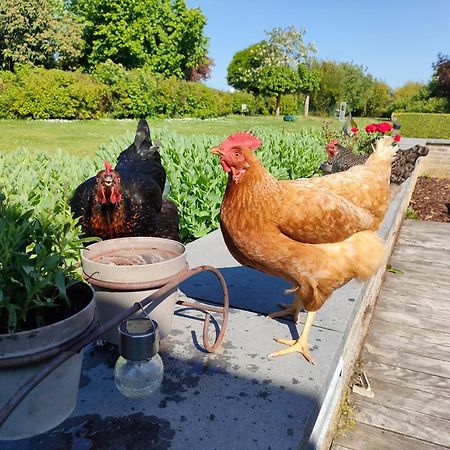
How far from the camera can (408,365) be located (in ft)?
10.1

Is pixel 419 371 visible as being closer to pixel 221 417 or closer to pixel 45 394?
pixel 221 417

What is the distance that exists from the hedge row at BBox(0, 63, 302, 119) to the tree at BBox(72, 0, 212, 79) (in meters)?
7.99

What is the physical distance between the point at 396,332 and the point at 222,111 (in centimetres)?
2694

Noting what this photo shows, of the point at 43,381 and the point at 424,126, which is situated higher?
the point at 424,126

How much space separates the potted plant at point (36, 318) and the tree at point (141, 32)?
33.1 metres

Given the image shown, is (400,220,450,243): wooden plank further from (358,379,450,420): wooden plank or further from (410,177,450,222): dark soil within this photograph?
(358,379,450,420): wooden plank

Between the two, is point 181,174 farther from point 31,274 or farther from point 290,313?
point 31,274

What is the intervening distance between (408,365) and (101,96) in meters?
20.2

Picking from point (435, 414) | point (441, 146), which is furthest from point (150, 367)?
point (441, 146)

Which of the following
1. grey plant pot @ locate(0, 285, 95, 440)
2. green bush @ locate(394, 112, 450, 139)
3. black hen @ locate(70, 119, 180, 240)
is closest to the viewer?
grey plant pot @ locate(0, 285, 95, 440)

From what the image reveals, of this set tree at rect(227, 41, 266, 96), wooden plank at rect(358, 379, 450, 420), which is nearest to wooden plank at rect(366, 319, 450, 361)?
wooden plank at rect(358, 379, 450, 420)

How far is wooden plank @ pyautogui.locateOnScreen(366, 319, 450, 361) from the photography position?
3270 mm

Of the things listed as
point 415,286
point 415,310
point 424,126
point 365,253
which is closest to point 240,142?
point 365,253

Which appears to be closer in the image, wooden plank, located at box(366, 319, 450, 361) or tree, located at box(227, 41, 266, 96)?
wooden plank, located at box(366, 319, 450, 361)
